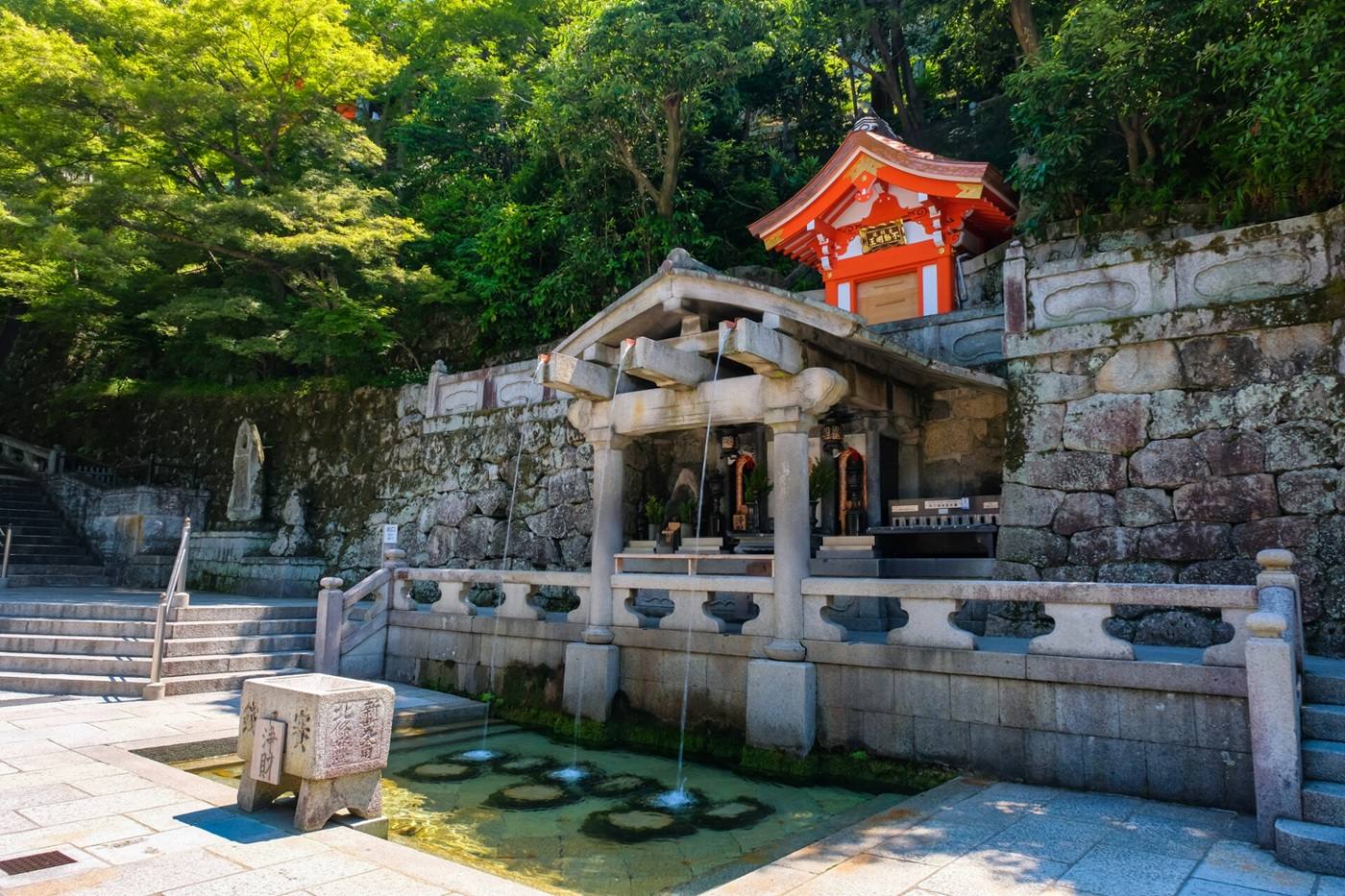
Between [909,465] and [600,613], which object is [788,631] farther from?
[909,465]

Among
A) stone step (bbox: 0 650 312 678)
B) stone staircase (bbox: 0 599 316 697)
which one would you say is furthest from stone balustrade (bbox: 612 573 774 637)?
stone step (bbox: 0 650 312 678)

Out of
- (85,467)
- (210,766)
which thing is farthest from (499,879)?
(85,467)

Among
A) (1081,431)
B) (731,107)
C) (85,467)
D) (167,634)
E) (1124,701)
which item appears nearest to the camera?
(1124,701)

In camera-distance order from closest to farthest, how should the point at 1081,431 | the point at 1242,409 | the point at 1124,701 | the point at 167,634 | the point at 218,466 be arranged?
the point at 1124,701
the point at 1242,409
the point at 1081,431
the point at 167,634
the point at 218,466

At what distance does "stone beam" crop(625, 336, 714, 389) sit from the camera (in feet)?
28.6

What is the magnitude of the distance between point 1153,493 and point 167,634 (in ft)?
42.0

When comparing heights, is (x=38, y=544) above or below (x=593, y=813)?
above

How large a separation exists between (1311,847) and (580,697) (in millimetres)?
7002

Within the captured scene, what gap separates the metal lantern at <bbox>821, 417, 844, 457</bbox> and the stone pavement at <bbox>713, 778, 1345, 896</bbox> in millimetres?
6252

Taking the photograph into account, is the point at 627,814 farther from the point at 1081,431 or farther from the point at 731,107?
the point at 731,107

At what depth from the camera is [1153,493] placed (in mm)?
9117

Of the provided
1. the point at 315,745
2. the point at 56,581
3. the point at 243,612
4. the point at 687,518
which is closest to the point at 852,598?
the point at 687,518

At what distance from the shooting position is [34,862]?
4.69 metres

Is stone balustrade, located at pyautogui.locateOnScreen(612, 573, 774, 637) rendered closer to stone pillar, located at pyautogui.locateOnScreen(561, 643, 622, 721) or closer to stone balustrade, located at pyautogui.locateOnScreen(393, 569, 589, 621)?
stone pillar, located at pyautogui.locateOnScreen(561, 643, 622, 721)
